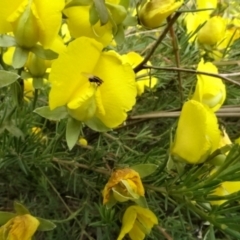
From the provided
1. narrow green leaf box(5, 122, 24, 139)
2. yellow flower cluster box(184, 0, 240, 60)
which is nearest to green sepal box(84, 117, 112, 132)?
narrow green leaf box(5, 122, 24, 139)

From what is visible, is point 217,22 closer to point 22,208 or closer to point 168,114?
point 168,114

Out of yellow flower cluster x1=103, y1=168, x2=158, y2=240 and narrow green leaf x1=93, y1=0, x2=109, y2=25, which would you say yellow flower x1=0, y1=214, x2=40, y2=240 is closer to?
yellow flower cluster x1=103, y1=168, x2=158, y2=240

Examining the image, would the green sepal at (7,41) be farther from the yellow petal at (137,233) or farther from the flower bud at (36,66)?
the yellow petal at (137,233)

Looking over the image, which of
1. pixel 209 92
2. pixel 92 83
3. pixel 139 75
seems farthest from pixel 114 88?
pixel 139 75

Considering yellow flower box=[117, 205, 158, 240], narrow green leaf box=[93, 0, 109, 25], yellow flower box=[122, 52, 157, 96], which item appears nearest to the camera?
narrow green leaf box=[93, 0, 109, 25]

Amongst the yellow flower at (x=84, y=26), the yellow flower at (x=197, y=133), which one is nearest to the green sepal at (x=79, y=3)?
the yellow flower at (x=84, y=26)
